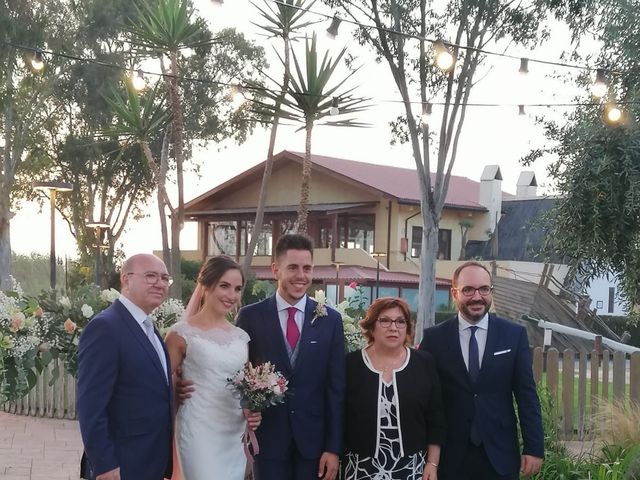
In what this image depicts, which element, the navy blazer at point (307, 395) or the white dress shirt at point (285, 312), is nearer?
the navy blazer at point (307, 395)

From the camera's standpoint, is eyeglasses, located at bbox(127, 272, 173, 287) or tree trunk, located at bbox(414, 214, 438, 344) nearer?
eyeglasses, located at bbox(127, 272, 173, 287)

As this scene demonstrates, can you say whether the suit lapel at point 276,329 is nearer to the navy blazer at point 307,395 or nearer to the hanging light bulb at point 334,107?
the navy blazer at point 307,395

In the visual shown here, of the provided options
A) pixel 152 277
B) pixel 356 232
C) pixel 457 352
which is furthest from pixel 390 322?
pixel 356 232

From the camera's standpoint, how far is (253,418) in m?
4.54

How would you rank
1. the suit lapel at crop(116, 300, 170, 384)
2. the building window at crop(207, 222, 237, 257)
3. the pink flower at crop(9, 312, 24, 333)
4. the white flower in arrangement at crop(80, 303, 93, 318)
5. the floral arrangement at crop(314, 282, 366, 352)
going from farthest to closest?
the building window at crop(207, 222, 237, 257), the floral arrangement at crop(314, 282, 366, 352), the white flower in arrangement at crop(80, 303, 93, 318), the pink flower at crop(9, 312, 24, 333), the suit lapel at crop(116, 300, 170, 384)

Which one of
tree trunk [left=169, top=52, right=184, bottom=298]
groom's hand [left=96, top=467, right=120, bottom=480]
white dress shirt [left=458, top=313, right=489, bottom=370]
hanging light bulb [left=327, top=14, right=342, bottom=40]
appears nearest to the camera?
groom's hand [left=96, top=467, right=120, bottom=480]

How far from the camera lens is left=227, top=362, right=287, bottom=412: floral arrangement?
429cm

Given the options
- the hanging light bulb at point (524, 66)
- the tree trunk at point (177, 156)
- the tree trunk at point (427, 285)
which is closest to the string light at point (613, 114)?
the hanging light bulb at point (524, 66)

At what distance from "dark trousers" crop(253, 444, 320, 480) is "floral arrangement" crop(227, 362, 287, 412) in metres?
0.41

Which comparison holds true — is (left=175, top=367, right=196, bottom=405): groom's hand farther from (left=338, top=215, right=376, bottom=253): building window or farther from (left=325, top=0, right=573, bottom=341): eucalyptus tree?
(left=338, top=215, right=376, bottom=253): building window

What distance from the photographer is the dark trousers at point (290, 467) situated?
15.2 ft

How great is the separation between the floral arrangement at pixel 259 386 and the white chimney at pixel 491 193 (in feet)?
108

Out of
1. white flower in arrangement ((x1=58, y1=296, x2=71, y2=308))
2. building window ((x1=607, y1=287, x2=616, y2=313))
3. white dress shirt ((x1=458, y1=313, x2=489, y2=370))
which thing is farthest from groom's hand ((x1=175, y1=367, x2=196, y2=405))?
building window ((x1=607, y1=287, x2=616, y2=313))

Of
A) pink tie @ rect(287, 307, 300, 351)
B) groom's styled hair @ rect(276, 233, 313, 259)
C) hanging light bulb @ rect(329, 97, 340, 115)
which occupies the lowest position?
pink tie @ rect(287, 307, 300, 351)
